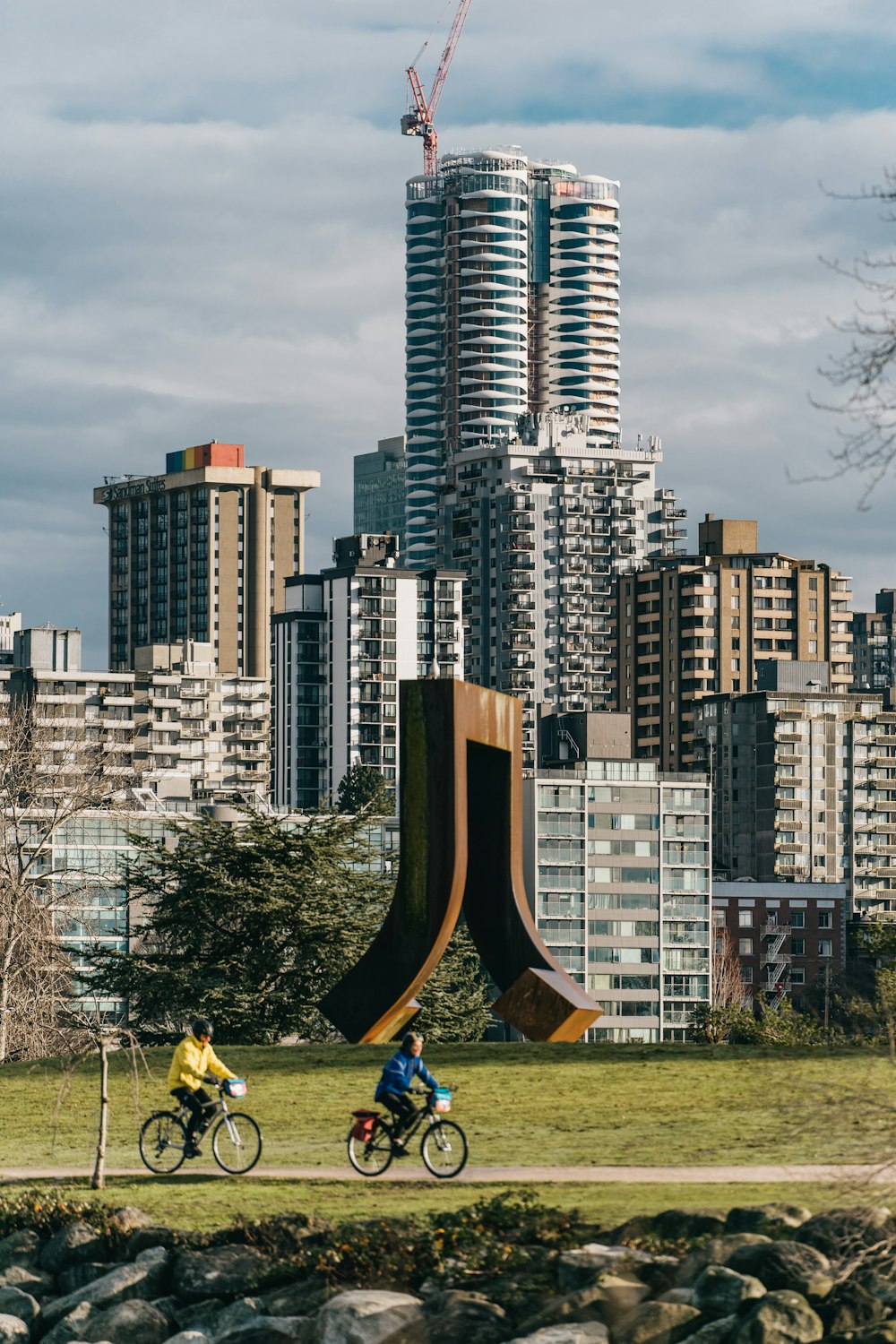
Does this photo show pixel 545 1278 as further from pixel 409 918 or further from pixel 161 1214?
pixel 409 918

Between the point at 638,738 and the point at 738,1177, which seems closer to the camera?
the point at 738,1177

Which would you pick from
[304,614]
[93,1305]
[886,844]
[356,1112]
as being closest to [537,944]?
[356,1112]

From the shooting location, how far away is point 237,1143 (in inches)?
950

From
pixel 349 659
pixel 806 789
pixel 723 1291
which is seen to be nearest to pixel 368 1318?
pixel 723 1291

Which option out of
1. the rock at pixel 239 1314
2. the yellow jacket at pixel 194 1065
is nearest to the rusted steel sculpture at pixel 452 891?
the yellow jacket at pixel 194 1065

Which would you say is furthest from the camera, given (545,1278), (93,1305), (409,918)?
(409,918)

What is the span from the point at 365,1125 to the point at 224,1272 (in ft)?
7.95

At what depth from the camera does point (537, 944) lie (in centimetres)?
3297

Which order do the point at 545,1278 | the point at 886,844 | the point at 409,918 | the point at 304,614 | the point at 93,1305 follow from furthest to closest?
1. the point at 304,614
2. the point at 886,844
3. the point at 409,918
4. the point at 93,1305
5. the point at 545,1278

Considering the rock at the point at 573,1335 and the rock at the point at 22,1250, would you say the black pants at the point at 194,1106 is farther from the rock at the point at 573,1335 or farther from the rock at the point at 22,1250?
the rock at the point at 573,1335

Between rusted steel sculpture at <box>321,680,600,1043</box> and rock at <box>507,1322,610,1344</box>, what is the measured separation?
1240 cm

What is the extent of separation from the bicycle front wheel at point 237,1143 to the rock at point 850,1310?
718 centimetres

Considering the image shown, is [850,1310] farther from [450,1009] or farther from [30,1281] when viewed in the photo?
[450,1009]

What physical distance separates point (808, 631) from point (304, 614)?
42.9 m
